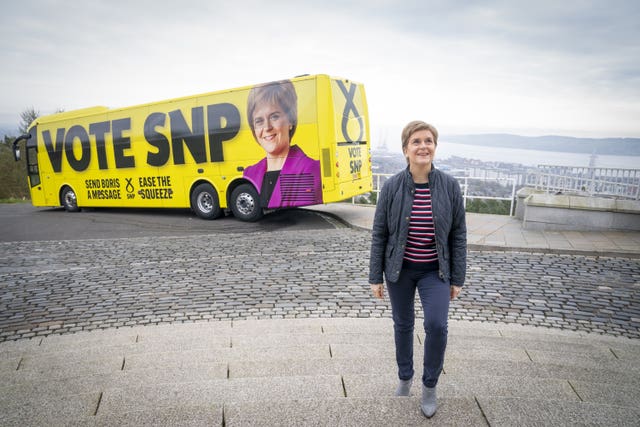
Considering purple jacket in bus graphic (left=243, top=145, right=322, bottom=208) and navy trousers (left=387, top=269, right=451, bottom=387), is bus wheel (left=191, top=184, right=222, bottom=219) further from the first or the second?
navy trousers (left=387, top=269, right=451, bottom=387)

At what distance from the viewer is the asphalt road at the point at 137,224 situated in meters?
10.3

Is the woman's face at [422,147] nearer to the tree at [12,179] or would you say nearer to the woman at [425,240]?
the woman at [425,240]

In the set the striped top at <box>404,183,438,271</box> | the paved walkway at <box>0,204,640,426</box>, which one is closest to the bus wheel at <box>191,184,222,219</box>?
the paved walkway at <box>0,204,640,426</box>

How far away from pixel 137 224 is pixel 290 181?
4.80 meters

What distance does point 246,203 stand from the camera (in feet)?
36.6

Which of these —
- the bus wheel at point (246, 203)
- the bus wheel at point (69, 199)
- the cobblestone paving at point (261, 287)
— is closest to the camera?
the cobblestone paving at point (261, 287)

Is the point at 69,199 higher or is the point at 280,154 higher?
the point at 280,154

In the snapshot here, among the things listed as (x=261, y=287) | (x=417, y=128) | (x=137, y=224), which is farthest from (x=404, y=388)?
(x=137, y=224)

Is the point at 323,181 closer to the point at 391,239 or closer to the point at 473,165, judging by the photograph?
the point at 473,165

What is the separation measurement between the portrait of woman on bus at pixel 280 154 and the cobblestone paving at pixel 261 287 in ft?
6.82

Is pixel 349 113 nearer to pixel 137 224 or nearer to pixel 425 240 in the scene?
pixel 137 224

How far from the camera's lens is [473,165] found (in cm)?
1231

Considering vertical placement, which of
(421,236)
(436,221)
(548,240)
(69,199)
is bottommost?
(548,240)

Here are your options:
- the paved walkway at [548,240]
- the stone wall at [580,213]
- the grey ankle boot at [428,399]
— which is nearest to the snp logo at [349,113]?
the paved walkway at [548,240]
